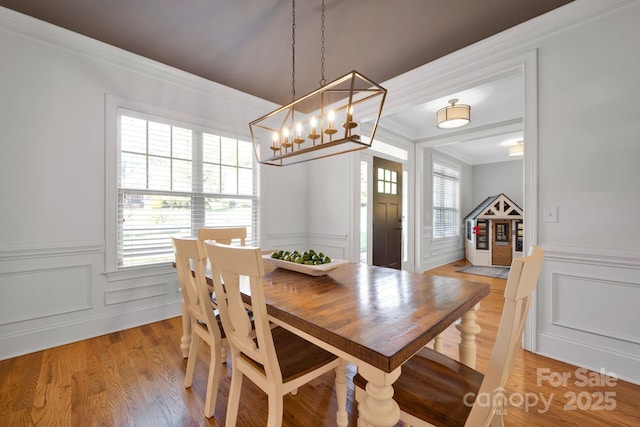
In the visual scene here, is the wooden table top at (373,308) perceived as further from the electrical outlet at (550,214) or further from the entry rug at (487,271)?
the entry rug at (487,271)

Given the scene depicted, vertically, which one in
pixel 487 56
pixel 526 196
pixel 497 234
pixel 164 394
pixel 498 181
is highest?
pixel 487 56

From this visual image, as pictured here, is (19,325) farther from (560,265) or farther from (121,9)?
(560,265)

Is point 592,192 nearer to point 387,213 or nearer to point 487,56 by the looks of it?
point 487,56

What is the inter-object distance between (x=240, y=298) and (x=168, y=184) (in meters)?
2.35

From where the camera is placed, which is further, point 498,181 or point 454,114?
point 498,181

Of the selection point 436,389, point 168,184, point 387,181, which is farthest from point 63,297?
point 387,181

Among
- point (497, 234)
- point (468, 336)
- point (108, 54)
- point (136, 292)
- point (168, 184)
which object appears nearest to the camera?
point (468, 336)

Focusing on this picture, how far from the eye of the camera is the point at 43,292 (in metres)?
2.32

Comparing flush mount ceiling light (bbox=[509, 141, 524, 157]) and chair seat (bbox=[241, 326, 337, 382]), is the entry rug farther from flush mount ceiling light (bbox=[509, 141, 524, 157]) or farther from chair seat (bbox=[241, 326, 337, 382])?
chair seat (bbox=[241, 326, 337, 382])

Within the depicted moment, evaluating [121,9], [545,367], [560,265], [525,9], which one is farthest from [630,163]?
[121,9]

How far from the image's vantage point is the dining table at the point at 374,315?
0.85 metres

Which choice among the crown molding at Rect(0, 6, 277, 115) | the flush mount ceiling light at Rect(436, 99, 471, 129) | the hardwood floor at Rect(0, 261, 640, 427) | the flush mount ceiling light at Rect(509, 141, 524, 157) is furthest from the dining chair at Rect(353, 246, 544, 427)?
the flush mount ceiling light at Rect(509, 141, 524, 157)

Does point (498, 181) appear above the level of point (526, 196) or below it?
above

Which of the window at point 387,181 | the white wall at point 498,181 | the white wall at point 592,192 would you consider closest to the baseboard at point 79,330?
the window at point 387,181
